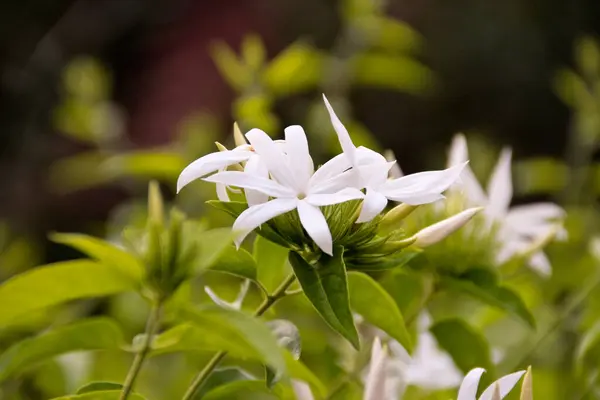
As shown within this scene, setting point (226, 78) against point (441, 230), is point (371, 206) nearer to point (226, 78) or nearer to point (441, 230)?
point (441, 230)

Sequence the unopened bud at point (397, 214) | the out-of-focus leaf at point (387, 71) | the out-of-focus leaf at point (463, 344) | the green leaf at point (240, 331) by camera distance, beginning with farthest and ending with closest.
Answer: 1. the out-of-focus leaf at point (387, 71)
2. the out-of-focus leaf at point (463, 344)
3. the unopened bud at point (397, 214)
4. the green leaf at point (240, 331)

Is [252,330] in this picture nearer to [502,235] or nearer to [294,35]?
[502,235]

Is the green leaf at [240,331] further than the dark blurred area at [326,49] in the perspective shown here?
No

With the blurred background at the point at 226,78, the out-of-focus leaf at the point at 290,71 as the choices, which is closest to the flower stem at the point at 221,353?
the out-of-focus leaf at the point at 290,71

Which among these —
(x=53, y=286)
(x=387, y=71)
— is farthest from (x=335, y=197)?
(x=387, y=71)

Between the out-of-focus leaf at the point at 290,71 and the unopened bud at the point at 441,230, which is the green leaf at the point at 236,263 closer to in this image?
the unopened bud at the point at 441,230

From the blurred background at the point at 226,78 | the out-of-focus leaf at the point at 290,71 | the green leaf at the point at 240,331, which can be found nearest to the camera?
the green leaf at the point at 240,331

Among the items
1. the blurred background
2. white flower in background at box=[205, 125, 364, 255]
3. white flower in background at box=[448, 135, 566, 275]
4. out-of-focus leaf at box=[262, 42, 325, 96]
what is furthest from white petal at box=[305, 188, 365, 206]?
the blurred background
